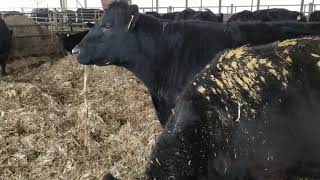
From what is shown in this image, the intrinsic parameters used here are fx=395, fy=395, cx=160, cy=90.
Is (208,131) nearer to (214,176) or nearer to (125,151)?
(214,176)

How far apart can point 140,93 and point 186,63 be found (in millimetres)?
2571

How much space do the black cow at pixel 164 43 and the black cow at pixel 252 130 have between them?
2338mm

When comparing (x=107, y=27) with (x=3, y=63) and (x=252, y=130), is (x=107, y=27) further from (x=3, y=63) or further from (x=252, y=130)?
(x=3, y=63)

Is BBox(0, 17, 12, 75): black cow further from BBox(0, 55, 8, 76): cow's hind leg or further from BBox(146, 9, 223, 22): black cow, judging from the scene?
BBox(146, 9, 223, 22): black cow

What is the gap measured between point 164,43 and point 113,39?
0.57m

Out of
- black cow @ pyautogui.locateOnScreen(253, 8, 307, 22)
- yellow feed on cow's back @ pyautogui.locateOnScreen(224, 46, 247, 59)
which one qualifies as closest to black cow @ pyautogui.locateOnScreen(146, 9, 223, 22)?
black cow @ pyautogui.locateOnScreen(253, 8, 307, 22)

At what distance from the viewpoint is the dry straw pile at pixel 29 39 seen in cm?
1084

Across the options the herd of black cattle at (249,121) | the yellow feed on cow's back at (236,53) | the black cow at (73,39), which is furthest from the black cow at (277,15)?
the herd of black cattle at (249,121)

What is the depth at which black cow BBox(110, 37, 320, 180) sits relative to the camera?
1681 mm

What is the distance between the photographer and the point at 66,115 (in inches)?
221

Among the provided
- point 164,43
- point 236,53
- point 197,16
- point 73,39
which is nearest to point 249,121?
point 236,53

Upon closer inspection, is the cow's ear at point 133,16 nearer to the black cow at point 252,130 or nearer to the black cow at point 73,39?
the black cow at point 252,130

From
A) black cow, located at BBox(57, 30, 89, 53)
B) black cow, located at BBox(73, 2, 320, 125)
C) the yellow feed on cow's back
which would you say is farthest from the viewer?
black cow, located at BBox(57, 30, 89, 53)

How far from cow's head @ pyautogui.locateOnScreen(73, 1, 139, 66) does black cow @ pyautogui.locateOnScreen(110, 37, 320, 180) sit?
2.74 metres
